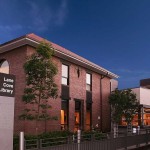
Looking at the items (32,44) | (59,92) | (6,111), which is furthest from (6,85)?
(59,92)

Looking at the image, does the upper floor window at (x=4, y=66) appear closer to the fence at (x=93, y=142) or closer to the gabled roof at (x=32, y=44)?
the gabled roof at (x=32, y=44)

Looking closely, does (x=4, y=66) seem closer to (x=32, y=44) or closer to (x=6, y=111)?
(x=32, y=44)

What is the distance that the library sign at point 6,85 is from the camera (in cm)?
1133

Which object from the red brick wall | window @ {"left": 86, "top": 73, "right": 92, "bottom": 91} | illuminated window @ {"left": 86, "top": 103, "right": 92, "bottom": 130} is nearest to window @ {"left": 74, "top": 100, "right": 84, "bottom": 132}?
the red brick wall

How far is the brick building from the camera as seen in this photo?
72.4 ft

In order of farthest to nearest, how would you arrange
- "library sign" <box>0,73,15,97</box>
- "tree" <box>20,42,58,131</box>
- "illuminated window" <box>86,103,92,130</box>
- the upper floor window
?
"illuminated window" <box>86,103,92,130</box>, the upper floor window, "tree" <box>20,42,58,131</box>, "library sign" <box>0,73,15,97</box>

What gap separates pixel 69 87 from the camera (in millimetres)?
25953

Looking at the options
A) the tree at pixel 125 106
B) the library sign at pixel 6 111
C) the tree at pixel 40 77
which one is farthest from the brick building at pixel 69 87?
the library sign at pixel 6 111

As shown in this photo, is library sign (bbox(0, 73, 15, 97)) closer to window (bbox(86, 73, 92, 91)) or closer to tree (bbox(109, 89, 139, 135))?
window (bbox(86, 73, 92, 91))

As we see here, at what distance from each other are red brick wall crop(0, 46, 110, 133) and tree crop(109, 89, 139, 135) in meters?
1.92

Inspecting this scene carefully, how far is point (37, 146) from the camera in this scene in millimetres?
12430

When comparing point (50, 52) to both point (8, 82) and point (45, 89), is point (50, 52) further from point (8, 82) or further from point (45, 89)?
point (8, 82)

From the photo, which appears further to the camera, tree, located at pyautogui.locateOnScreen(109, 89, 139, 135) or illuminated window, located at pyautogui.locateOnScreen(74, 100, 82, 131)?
tree, located at pyautogui.locateOnScreen(109, 89, 139, 135)

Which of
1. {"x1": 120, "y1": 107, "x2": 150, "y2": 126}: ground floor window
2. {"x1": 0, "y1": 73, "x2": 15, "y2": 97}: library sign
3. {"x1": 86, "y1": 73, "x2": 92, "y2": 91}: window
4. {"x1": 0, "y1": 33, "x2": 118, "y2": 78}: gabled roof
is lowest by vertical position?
{"x1": 120, "y1": 107, "x2": 150, "y2": 126}: ground floor window
